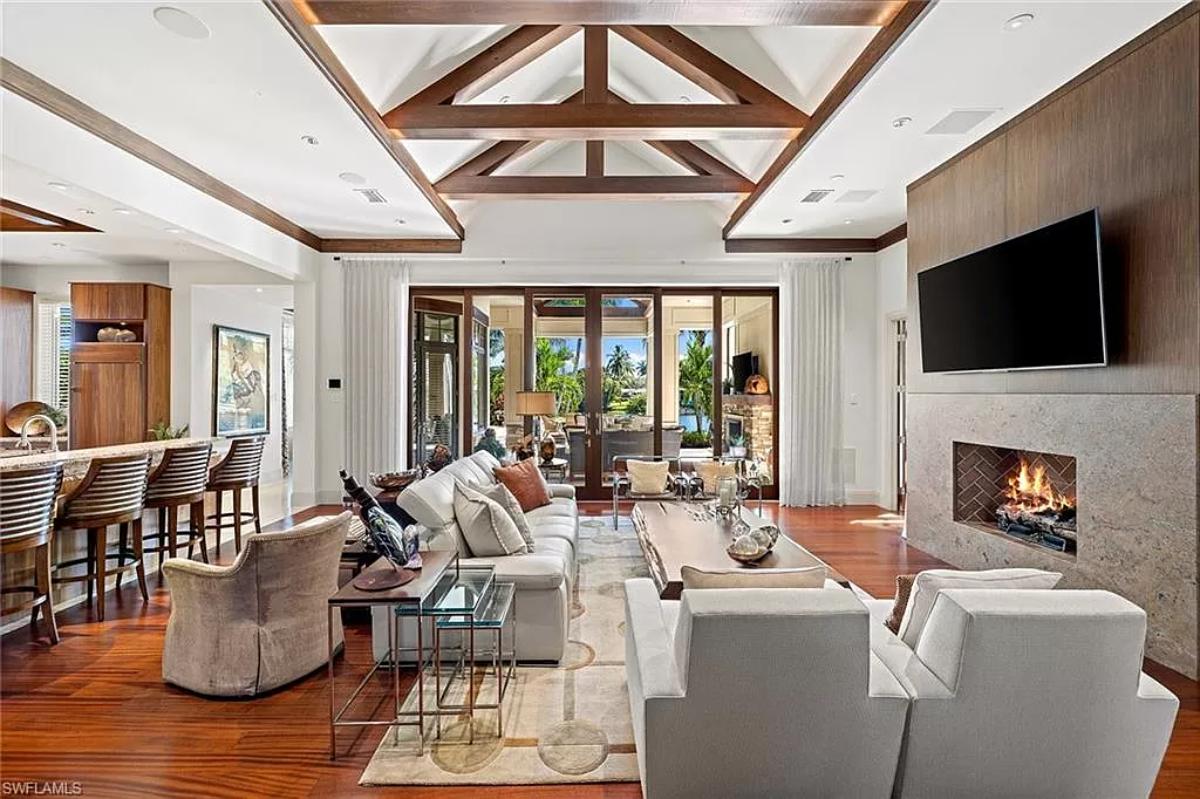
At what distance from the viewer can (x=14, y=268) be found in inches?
315

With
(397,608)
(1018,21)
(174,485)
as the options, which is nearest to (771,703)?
(397,608)

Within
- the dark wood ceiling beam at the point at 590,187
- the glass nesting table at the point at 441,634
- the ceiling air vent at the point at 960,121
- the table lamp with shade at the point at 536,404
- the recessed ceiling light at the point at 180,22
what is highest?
the dark wood ceiling beam at the point at 590,187

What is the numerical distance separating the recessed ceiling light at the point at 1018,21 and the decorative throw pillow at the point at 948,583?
251cm

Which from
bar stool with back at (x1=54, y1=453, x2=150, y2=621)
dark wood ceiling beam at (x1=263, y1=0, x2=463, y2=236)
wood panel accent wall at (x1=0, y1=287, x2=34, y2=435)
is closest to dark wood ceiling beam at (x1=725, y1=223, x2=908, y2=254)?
dark wood ceiling beam at (x1=263, y1=0, x2=463, y2=236)

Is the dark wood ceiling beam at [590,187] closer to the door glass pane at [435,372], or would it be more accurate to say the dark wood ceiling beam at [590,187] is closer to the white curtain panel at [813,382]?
the white curtain panel at [813,382]

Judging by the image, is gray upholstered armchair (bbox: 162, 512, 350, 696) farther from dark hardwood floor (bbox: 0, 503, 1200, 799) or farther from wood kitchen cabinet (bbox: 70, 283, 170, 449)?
wood kitchen cabinet (bbox: 70, 283, 170, 449)

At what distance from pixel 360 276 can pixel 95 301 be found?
286cm

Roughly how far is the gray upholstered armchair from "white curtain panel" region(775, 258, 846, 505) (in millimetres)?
6012

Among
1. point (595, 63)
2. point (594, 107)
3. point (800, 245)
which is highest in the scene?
point (595, 63)

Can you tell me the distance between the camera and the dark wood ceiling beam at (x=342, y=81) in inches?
125

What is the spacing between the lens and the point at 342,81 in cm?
387

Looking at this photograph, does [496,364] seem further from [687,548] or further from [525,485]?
[687,548]

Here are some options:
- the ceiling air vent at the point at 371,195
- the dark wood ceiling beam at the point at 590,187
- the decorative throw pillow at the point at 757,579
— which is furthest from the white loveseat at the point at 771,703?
the dark wood ceiling beam at the point at 590,187

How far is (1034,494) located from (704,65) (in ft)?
12.5
